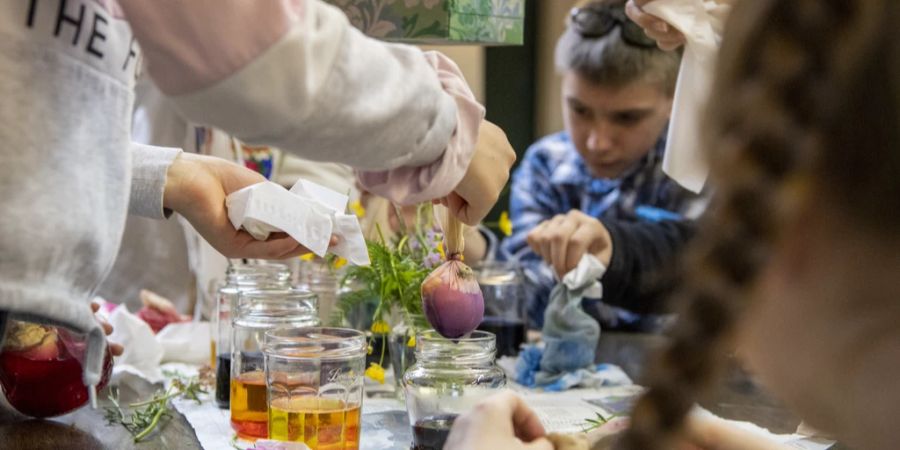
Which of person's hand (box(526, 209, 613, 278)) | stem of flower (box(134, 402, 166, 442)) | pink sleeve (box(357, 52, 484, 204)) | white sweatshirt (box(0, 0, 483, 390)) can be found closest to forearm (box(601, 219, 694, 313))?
person's hand (box(526, 209, 613, 278))

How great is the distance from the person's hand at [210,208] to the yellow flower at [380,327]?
268mm

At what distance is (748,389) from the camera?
138 centimetres

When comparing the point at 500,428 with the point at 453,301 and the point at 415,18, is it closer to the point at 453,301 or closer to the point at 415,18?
the point at 453,301

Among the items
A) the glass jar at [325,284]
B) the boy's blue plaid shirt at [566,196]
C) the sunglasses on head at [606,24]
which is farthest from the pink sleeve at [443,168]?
the sunglasses on head at [606,24]

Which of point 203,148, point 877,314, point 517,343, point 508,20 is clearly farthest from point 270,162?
point 877,314

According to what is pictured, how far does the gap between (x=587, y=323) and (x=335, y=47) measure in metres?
0.93

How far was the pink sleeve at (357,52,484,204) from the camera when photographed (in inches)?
32.0

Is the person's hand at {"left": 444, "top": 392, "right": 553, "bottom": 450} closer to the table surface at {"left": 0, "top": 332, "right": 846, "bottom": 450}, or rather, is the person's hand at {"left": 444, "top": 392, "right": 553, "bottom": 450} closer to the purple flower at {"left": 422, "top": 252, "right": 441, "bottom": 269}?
the table surface at {"left": 0, "top": 332, "right": 846, "bottom": 450}

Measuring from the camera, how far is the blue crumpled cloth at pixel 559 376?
146 cm

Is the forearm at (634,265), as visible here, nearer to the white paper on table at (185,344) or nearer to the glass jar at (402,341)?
the glass jar at (402,341)

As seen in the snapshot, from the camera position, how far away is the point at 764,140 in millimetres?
397

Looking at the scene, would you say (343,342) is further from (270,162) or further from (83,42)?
(270,162)

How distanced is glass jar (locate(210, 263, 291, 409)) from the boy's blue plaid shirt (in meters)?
0.75

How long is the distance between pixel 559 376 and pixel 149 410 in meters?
0.58
